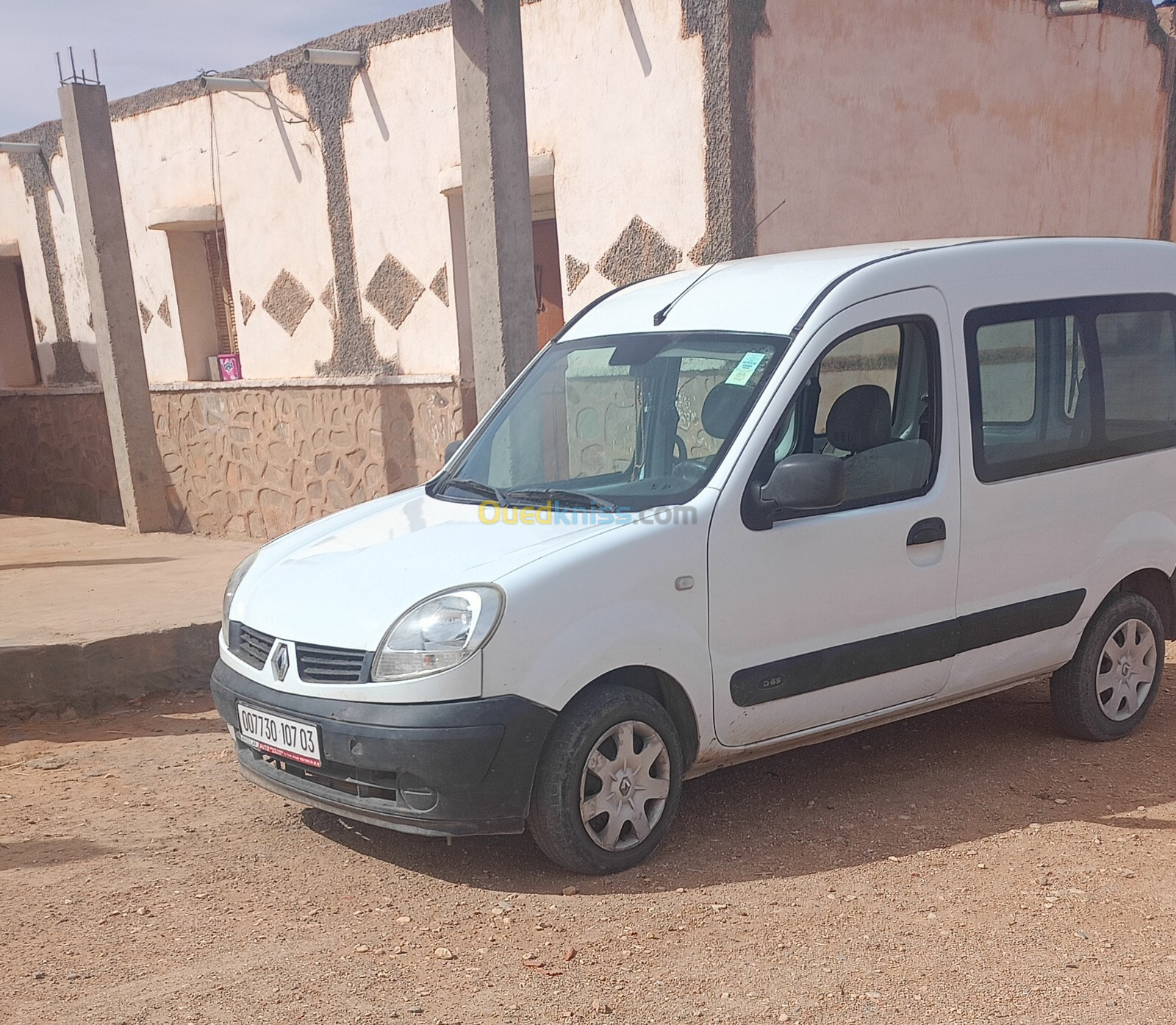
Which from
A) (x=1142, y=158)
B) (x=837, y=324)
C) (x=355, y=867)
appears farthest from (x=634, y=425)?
(x=1142, y=158)

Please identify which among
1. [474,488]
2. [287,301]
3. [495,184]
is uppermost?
[495,184]

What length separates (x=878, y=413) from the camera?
14.9 feet

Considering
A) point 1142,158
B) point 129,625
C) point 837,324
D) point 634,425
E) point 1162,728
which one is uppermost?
point 1142,158

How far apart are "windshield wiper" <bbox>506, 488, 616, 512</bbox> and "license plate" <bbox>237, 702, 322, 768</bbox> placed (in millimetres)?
1095

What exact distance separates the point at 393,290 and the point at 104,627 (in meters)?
4.92

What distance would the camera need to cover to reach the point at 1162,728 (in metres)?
5.45

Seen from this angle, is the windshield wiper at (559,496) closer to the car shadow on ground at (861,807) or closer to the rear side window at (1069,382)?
the car shadow on ground at (861,807)

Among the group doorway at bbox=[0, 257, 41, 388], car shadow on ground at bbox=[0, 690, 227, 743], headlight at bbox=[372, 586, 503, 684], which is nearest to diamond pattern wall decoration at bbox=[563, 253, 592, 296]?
car shadow on ground at bbox=[0, 690, 227, 743]

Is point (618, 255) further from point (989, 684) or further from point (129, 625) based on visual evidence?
point (989, 684)

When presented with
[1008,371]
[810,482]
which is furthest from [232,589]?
[1008,371]

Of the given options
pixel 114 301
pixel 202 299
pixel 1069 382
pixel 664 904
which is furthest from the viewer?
pixel 202 299

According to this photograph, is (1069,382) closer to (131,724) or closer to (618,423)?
(618,423)

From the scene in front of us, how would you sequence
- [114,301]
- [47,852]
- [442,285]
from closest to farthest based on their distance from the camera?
[47,852], [442,285], [114,301]

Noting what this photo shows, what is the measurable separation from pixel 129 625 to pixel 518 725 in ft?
11.4
